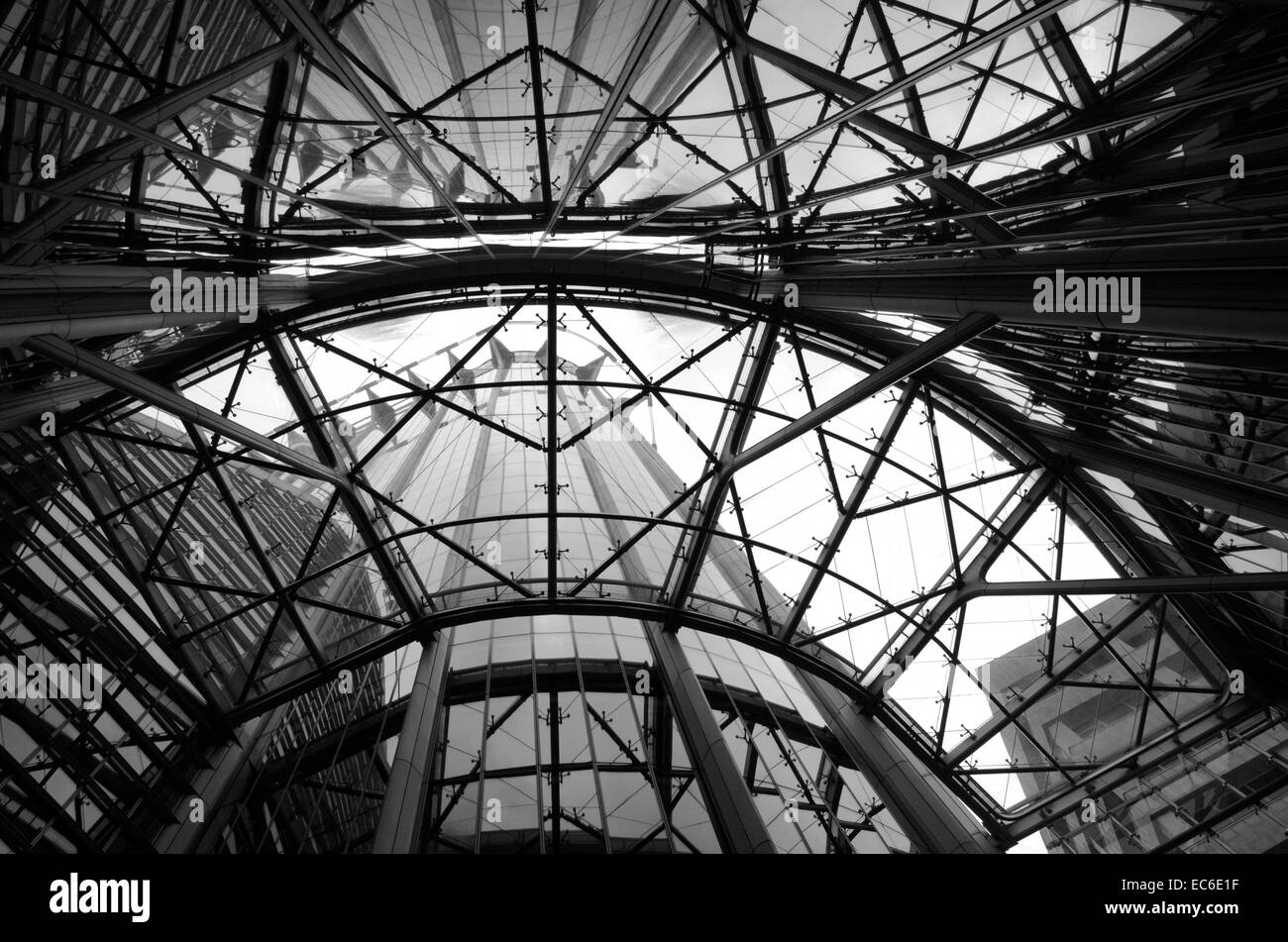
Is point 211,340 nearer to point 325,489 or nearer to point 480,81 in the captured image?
point 325,489

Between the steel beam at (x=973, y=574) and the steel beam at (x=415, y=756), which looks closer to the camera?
the steel beam at (x=415, y=756)

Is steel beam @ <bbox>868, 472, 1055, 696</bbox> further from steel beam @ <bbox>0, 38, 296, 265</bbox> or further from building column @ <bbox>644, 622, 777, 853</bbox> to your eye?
steel beam @ <bbox>0, 38, 296, 265</bbox>

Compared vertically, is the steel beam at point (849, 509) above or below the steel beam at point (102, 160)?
below

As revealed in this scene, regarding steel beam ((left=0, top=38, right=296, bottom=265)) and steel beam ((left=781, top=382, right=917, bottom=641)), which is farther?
steel beam ((left=781, top=382, right=917, bottom=641))

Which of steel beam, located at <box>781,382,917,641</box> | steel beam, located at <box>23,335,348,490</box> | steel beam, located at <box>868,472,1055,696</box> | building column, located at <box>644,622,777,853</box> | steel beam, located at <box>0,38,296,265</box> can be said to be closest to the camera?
steel beam, located at <box>0,38,296,265</box>

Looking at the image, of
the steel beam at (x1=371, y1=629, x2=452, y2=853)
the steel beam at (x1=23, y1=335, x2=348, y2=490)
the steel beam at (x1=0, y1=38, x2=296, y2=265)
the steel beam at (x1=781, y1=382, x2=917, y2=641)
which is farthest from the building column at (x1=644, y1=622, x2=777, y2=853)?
the steel beam at (x1=0, y1=38, x2=296, y2=265)

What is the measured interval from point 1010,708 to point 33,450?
97.4 ft

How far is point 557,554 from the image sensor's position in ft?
86.6

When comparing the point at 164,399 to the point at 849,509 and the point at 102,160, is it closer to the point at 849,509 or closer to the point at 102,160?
the point at 102,160

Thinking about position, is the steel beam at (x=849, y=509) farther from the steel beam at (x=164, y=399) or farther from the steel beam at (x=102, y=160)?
the steel beam at (x=102, y=160)

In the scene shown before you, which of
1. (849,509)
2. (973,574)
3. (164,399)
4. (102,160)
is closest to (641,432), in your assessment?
(849,509)

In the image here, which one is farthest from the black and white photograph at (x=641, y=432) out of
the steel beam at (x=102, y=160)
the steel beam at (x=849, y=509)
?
the steel beam at (x=849, y=509)
